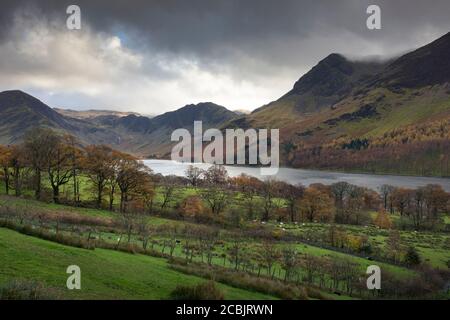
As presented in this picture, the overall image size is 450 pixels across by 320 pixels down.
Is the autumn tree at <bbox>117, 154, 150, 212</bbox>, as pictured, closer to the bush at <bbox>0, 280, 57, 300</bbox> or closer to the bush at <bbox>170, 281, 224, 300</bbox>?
the bush at <bbox>170, 281, 224, 300</bbox>

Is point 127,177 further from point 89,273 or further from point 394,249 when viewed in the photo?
point 89,273

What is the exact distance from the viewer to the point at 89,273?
18.9 m

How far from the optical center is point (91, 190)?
7900cm

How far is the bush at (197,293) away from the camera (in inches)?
627

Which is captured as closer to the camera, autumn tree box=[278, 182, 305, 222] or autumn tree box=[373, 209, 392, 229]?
autumn tree box=[373, 209, 392, 229]

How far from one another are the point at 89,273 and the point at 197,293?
6.17 m

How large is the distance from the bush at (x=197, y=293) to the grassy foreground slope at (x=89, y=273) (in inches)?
25.2

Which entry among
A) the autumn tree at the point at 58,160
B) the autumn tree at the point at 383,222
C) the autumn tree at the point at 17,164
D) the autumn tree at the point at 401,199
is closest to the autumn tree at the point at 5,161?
the autumn tree at the point at 17,164

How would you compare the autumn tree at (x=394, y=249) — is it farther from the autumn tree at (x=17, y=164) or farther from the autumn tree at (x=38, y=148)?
the autumn tree at (x=17, y=164)

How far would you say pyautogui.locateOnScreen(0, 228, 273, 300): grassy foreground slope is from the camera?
53.1 ft

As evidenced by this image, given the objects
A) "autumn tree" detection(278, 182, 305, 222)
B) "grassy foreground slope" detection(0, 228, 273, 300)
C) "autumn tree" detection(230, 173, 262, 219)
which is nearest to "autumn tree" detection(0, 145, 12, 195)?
"autumn tree" detection(230, 173, 262, 219)

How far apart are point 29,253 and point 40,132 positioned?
58.5 m

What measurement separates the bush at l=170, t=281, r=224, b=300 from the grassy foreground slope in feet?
2.10
